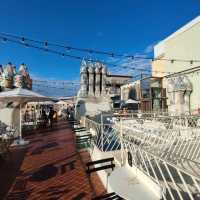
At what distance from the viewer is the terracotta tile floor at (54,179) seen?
13.1 feet

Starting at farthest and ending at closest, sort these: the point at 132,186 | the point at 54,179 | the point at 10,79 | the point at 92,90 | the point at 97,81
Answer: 1. the point at 97,81
2. the point at 92,90
3. the point at 10,79
4. the point at 54,179
5. the point at 132,186

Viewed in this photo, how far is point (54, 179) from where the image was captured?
15.3 feet

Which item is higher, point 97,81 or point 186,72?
point 186,72

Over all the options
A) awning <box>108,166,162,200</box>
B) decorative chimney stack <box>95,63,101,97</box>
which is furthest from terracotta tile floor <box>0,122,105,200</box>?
decorative chimney stack <box>95,63,101,97</box>

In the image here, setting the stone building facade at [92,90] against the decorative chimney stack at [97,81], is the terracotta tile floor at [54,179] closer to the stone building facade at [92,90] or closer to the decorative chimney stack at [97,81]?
the stone building facade at [92,90]

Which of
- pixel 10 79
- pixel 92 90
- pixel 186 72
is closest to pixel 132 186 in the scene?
pixel 10 79

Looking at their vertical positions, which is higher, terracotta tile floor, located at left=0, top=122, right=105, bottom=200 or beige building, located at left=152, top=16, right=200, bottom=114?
beige building, located at left=152, top=16, right=200, bottom=114

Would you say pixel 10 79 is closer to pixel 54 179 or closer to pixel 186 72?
pixel 54 179

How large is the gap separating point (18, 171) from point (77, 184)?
1784 millimetres

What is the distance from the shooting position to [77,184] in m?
4.37

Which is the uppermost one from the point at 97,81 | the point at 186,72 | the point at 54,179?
the point at 186,72

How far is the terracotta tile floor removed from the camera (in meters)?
3.98

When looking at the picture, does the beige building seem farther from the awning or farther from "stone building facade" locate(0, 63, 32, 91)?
the awning

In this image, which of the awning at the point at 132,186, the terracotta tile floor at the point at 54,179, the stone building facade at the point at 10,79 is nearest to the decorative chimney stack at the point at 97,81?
the stone building facade at the point at 10,79
